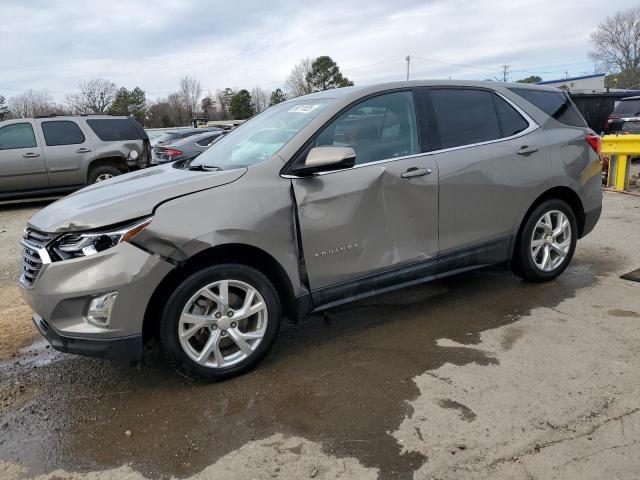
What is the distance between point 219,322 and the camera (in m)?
3.23

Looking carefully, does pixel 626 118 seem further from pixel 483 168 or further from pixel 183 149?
pixel 483 168

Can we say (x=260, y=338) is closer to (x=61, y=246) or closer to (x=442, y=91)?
(x=61, y=246)

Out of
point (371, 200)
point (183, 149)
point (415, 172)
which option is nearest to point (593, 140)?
point (415, 172)

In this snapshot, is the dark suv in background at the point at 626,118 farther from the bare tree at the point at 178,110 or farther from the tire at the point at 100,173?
the bare tree at the point at 178,110

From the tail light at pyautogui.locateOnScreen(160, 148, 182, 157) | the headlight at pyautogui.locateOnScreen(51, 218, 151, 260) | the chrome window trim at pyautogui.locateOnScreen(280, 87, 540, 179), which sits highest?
the chrome window trim at pyautogui.locateOnScreen(280, 87, 540, 179)

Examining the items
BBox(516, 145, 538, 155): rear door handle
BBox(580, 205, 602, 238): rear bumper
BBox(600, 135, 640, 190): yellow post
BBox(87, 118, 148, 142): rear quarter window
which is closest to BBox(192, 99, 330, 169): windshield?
BBox(516, 145, 538, 155): rear door handle

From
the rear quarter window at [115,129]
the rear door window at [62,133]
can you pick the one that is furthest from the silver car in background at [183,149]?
the rear door window at [62,133]

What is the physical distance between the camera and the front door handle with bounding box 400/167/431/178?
379 cm

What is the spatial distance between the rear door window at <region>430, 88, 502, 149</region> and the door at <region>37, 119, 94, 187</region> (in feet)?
29.6

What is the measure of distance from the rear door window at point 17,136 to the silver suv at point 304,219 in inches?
318

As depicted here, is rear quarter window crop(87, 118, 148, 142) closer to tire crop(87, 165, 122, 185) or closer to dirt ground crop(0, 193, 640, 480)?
tire crop(87, 165, 122, 185)

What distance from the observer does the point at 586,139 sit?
189 inches

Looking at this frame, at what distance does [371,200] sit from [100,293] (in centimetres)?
183

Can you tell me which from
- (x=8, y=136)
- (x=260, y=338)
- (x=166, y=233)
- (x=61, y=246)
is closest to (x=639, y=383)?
(x=260, y=338)
